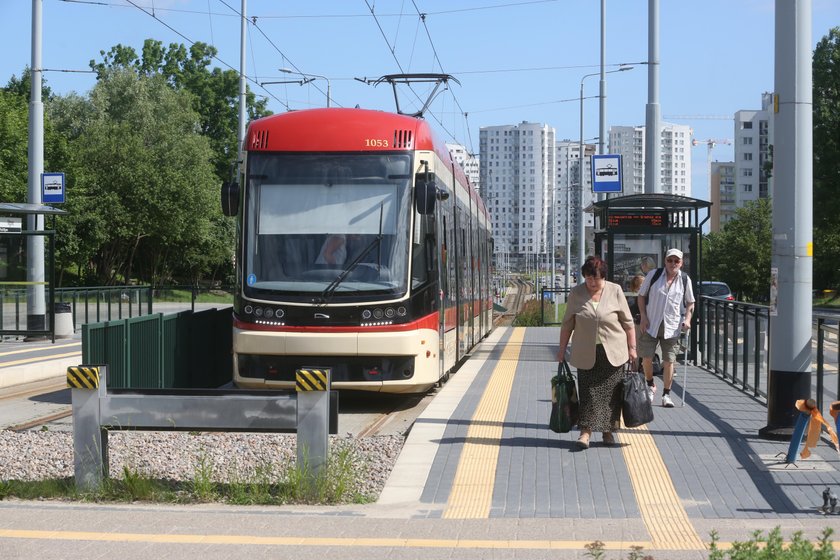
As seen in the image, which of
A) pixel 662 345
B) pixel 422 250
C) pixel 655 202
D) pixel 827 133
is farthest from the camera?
pixel 827 133

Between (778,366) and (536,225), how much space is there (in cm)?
11294

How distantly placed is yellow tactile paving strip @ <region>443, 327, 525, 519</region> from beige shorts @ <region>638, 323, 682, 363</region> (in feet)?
5.33

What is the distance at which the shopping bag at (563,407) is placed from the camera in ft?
30.4

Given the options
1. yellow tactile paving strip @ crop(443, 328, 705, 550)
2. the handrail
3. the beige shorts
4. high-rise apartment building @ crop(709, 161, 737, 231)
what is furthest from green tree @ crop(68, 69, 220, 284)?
high-rise apartment building @ crop(709, 161, 737, 231)

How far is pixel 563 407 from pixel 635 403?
58 centimetres

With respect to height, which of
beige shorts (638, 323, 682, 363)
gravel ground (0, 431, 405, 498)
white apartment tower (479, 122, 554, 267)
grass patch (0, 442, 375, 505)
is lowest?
gravel ground (0, 431, 405, 498)

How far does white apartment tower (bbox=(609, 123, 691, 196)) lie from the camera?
10675cm

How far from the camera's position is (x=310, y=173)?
1312cm

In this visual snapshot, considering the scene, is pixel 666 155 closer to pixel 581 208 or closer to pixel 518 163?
pixel 518 163

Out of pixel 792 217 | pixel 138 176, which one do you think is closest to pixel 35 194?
pixel 792 217

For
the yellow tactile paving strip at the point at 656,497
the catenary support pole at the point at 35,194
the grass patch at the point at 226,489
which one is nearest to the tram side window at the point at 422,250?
the yellow tactile paving strip at the point at 656,497

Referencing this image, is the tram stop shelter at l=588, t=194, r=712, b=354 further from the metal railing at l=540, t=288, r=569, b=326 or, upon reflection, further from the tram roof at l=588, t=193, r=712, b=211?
the metal railing at l=540, t=288, r=569, b=326

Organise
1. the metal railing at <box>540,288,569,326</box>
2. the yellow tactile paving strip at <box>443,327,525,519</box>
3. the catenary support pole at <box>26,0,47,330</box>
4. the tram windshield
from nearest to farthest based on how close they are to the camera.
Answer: the yellow tactile paving strip at <box>443,327,525,519</box>
the tram windshield
the catenary support pole at <box>26,0,47,330</box>
the metal railing at <box>540,288,569,326</box>

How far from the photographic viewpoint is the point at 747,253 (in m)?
64.1
